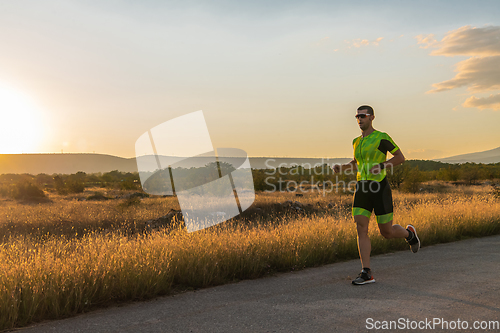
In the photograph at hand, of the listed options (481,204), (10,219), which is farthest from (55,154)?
(481,204)

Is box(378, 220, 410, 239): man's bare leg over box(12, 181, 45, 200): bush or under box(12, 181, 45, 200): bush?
under

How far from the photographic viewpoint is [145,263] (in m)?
5.11

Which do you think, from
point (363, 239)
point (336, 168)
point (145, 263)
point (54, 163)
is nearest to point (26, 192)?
point (145, 263)

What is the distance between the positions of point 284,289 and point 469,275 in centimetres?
282

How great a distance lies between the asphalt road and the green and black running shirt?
1.51 meters

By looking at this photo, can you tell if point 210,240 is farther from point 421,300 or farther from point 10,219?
point 10,219

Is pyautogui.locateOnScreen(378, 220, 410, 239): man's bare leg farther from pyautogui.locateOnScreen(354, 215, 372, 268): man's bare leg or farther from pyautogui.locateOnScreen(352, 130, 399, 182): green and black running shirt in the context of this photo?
pyautogui.locateOnScreen(352, 130, 399, 182): green and black running shirt

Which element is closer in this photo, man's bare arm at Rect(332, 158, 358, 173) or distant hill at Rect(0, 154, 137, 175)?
man's bare arm at Rect(332, 158, 358, 173)

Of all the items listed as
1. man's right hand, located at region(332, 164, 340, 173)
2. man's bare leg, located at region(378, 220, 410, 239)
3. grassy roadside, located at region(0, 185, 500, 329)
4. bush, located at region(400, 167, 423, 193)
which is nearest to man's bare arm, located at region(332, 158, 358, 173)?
man's right hand, located at region(332, 164, 340, 173)

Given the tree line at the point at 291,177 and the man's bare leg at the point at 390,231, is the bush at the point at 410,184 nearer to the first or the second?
the tree line at the point at 291,177

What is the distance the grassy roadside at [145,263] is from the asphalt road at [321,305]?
230 millimetres

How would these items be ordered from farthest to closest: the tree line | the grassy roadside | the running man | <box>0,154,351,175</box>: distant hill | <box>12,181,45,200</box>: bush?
<box>0,154,351,175</box>: distant hill
the tree line
<box>12,181,45,200</box>: bush
the running man
the grassy roadside

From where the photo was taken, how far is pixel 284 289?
5.00m

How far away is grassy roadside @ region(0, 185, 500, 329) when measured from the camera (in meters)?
4.10
